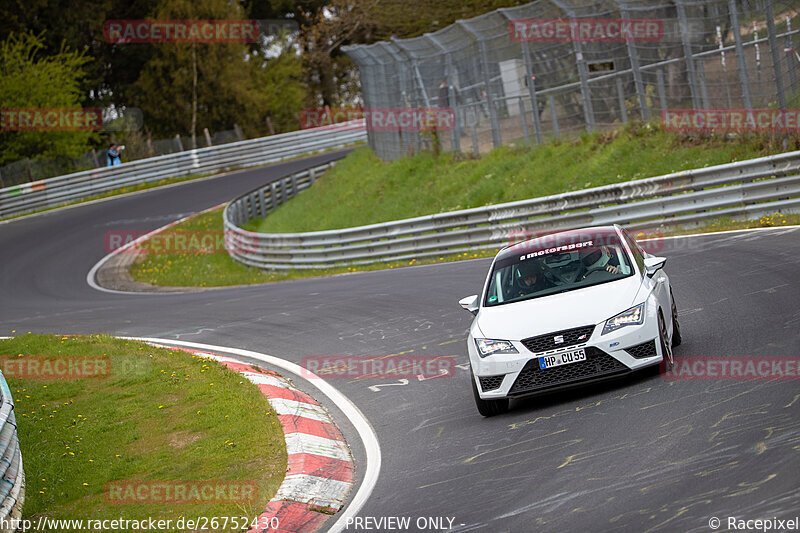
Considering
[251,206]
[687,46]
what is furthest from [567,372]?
[251,206]

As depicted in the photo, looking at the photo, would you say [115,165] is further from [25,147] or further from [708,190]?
[708,190]

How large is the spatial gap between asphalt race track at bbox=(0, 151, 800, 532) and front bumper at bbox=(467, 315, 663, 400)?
238 millimetres

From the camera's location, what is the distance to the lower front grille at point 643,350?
820 cm

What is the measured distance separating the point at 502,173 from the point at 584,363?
55.0 feet

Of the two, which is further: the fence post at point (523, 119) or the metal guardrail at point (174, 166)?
the metal guardrail at point (174, 166)

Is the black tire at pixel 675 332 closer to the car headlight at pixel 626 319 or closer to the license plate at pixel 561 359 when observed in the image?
the car headlight at pixel 626 319

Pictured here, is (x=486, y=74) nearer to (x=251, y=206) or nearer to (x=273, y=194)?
(x=251, y=206)

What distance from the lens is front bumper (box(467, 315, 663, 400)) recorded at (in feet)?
26.8

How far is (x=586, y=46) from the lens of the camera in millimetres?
21891

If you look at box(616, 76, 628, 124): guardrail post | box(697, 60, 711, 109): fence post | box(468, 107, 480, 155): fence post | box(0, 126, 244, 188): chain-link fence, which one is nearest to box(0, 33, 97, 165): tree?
box(0, 126, 244, 188): chain-link fence

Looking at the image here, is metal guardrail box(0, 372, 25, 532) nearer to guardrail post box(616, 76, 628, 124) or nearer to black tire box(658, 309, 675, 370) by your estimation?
black tire box(658, 309, 675, 370)

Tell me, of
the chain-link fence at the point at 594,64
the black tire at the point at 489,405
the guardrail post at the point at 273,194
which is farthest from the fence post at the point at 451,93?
the black tire at the point at 489,405

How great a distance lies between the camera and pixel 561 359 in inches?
323

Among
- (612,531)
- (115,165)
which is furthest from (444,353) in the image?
(115,165)
